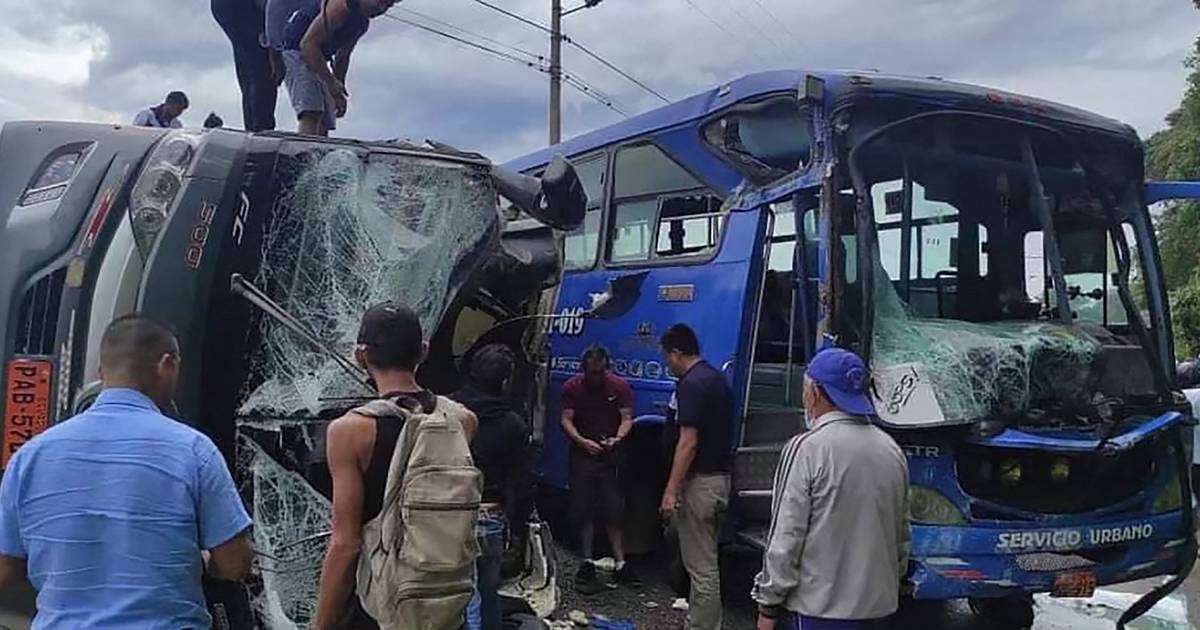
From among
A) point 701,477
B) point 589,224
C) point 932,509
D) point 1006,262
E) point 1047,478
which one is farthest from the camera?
point 589,224

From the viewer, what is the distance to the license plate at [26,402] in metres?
4.11

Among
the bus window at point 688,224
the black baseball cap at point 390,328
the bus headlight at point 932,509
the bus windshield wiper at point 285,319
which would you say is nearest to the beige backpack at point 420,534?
the black baseball cap at point 390,328

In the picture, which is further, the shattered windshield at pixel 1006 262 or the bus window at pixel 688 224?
the bus window at pixel 688 224

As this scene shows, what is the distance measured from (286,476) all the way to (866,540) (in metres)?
2.20

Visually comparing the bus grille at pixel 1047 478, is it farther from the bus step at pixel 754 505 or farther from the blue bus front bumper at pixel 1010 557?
the bus step at pixel 754 505

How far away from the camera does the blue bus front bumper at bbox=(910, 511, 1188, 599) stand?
4.94m

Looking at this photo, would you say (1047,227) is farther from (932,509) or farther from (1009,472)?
(932,509)

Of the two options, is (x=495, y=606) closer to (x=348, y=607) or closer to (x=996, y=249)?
(x=348, y=607)

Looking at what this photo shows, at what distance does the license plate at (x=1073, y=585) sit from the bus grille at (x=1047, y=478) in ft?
1.03

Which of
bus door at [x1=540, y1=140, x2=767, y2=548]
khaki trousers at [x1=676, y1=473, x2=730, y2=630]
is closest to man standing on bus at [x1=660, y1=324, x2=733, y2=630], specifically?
khaki trousers at [x1=676, y1=473, x2=730, y2=630]

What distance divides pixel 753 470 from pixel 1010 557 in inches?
53.6

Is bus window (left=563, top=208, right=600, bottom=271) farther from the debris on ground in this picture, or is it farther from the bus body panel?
the debris on ground

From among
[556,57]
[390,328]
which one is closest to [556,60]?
[556,57]

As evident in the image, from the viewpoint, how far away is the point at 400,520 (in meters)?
2.74
